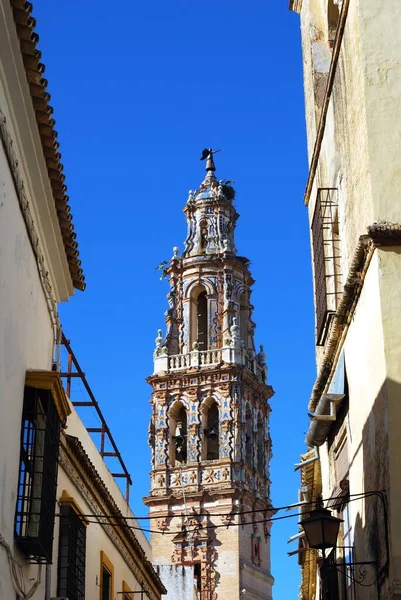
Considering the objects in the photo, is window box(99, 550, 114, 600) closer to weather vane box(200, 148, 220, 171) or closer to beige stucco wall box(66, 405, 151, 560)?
beige stucco wall box(66, 405, 151, 560)

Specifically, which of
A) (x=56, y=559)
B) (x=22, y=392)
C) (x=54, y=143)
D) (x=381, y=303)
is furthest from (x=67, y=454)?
(x=381, y=303)

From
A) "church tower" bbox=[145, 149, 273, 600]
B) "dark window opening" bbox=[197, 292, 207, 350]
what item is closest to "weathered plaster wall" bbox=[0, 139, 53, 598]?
"church tower" bbox=[145, 149, 273, 600]

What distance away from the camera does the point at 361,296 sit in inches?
365

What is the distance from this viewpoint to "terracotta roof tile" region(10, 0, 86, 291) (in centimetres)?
833

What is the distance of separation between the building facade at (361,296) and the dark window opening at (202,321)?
1481 inches

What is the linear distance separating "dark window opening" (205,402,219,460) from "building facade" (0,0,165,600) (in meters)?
35.2

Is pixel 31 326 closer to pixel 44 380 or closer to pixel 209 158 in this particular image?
pixel 44 380

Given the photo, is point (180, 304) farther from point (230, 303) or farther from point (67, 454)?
A: point (67, 454)

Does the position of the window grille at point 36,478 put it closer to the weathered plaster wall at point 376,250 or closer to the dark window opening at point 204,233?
the weathered plaster wall at point 376,250

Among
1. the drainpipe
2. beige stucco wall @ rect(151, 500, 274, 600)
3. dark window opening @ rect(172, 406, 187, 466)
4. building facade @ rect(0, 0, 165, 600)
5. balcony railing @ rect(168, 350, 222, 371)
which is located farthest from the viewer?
balcony railing @ rect(168, 350, 222, 371)

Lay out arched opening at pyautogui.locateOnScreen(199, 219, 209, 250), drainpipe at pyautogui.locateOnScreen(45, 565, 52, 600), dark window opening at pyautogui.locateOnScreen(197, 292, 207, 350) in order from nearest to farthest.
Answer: drainpipe at pyautogui.locateOnScreen(45, 565, 52, 600), dark window opening at pyautogui.locateOnScreen(197, 292, 207, 350), arched opening at pyautogui.locateOnScreen(199, 219, 209, 250)

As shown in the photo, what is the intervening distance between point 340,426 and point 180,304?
39226 millimetres

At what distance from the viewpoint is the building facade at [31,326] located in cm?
874

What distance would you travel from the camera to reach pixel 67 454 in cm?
1264
